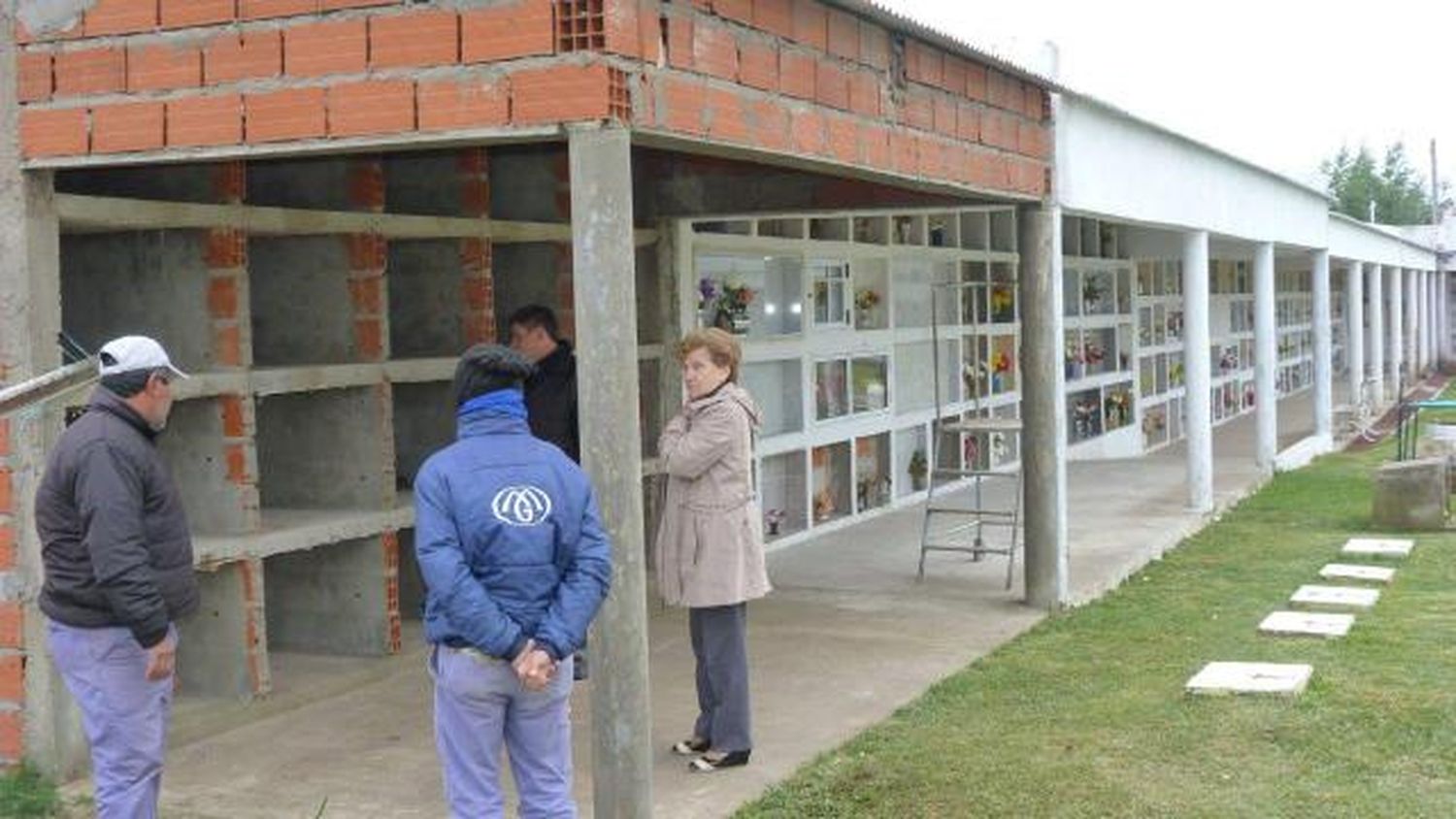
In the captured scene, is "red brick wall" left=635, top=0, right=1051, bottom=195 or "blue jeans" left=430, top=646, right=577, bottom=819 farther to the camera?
"red brick wall" left=635, top=0, right=1051, bottom=195

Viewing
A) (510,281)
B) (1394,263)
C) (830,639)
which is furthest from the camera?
(1394,263)

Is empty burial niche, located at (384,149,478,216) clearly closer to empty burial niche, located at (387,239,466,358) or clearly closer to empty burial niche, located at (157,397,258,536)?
empty burial niche, located at (387,239,466,358)

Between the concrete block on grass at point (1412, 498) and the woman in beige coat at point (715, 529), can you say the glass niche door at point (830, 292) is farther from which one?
the woman in beige coat at point (715, 529)

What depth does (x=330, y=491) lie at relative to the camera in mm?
7785

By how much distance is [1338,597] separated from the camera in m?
9.70

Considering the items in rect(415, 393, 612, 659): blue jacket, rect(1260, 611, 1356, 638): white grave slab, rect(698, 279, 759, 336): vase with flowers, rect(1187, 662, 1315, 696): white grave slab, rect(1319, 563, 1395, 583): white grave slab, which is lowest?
rect(1319, 563, 1395, 583): white grave slab

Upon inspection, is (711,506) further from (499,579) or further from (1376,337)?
(1376,337)

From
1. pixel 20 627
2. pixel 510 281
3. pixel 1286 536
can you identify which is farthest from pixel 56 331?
pixel 1286 536

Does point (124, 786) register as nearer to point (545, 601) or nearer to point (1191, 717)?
point (545, 601)

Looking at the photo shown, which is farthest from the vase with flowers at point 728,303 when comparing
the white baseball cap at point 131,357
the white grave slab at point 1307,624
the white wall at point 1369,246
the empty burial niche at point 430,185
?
the white wall at point 1369,246

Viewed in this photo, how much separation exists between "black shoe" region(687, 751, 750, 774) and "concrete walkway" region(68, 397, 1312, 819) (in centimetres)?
6

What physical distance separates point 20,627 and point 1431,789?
16.5 feet

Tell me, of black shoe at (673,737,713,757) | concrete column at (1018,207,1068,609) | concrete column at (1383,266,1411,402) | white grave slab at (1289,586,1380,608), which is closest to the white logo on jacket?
black shoe at (673,737,713,757)

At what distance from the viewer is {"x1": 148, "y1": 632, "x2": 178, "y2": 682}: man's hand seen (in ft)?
15.0
